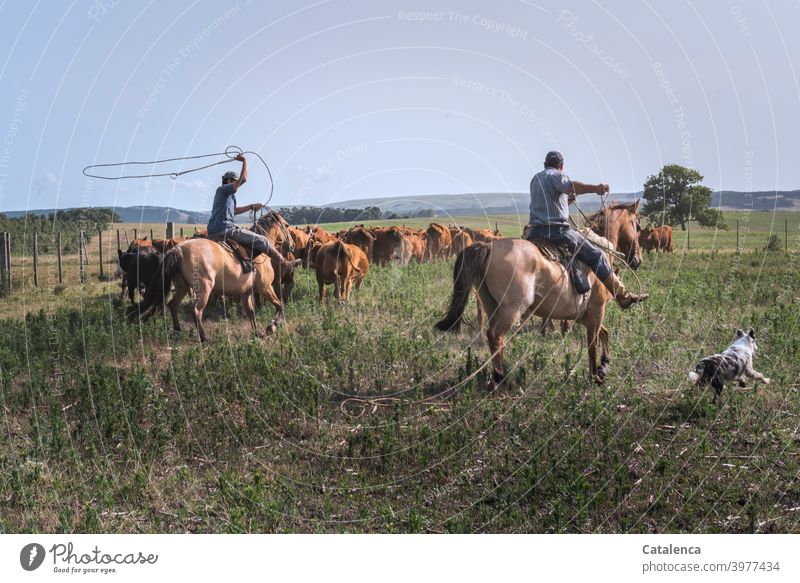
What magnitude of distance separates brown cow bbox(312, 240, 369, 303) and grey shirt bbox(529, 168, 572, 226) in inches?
345

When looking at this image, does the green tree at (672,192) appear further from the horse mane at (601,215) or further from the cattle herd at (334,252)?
the horse mane at (601,215)

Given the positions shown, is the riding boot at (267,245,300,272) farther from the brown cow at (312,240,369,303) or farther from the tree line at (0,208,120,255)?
the tree line at (0,208,120,255)

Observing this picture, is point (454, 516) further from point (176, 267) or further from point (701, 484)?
point (176, 267)

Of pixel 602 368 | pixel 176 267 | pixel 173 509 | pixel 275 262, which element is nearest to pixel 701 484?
pixel 602 368

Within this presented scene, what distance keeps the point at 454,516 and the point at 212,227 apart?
9.38 m

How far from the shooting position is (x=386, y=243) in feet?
106

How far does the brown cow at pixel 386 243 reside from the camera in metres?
32.2

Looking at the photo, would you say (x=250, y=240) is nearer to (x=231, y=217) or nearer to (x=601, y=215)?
(x=231, y=217)

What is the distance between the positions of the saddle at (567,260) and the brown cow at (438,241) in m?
26.6

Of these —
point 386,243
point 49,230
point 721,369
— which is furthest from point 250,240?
point 49,230

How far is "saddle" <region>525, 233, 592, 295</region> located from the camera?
1057 centimetres

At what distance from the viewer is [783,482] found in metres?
7.52

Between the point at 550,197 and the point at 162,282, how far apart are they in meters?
7.72
